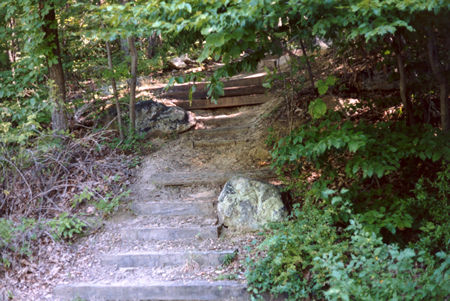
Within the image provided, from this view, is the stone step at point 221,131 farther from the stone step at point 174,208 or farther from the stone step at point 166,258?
the stone step at point 166,258

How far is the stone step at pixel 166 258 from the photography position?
502cm

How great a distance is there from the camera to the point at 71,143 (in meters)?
6.62

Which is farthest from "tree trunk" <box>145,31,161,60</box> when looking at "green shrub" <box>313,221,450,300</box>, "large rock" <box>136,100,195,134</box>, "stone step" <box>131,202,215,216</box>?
"green shrub" <box>313,221,450,300</box>

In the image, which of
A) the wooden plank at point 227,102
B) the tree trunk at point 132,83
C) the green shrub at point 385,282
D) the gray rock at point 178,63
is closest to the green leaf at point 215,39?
the green shrub at point 385,282

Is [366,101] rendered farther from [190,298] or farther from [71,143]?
[71,143]

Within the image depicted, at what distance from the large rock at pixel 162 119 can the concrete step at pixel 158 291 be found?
3616 millimetres

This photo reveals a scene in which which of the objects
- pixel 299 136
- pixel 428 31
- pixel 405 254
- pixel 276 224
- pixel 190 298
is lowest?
pixel 190 298

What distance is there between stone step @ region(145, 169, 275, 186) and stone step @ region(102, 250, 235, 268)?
56.8 inches

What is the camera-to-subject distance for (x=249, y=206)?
17.9 ft

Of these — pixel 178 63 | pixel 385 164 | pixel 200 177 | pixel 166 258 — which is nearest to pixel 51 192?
pixel 200 177

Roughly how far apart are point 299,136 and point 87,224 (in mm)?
3097

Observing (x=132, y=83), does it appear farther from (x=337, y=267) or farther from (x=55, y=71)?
(x=337, y=267)

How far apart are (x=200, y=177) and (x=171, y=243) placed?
131 centimetres

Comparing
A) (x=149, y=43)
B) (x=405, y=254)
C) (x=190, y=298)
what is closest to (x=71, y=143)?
(x=190, y=298)
